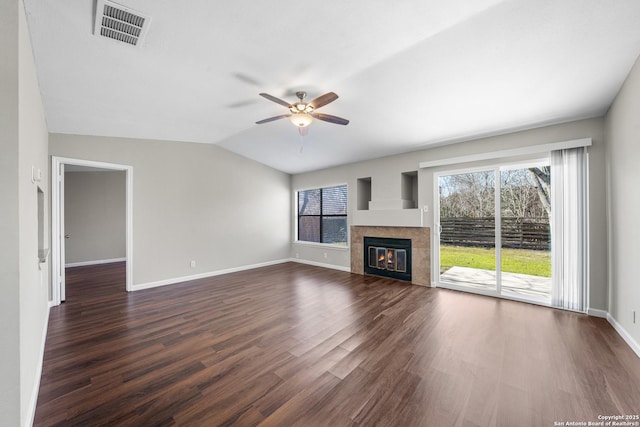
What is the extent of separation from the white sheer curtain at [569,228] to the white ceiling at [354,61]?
0.63 metres

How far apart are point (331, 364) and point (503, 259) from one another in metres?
3.33

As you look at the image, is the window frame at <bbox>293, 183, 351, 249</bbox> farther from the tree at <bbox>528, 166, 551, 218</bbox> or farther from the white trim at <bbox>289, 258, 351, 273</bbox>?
the tree at <bbox>528, 166, 551, 218</bbox>

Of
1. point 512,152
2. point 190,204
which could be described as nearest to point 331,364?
point 512,152

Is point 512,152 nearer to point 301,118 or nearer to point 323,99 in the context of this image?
point 323,99

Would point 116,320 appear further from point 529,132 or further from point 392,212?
point 529,132

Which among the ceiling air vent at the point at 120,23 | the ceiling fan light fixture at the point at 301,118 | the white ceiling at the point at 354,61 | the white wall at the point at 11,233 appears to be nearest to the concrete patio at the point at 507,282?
the white ceiling at the point at 354,61

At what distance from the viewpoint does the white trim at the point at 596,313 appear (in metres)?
3.03

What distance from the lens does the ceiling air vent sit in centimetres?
177

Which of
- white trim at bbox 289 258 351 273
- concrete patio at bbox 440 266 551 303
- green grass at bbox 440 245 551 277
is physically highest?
green grass at bbox 440 245 551 277

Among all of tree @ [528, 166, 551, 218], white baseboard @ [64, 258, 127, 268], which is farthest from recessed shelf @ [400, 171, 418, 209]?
white baseboard @ [64, 258, 127, 268]

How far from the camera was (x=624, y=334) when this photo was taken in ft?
8.25

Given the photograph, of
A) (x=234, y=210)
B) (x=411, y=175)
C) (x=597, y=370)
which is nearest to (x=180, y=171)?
(x=234, y=210)

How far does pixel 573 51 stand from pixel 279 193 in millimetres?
5778

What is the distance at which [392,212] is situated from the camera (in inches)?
195
